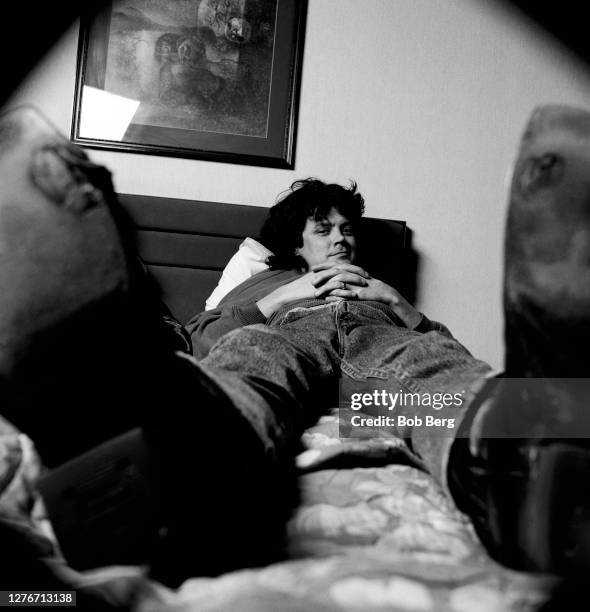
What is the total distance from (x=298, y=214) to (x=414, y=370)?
2.92 ft

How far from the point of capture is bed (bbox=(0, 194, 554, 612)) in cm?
44

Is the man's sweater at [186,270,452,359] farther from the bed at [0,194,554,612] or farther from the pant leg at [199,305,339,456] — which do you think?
the bed at [0,194,554,612]

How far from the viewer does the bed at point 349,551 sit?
44 cm

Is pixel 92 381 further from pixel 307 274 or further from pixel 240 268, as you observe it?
pixel 240 268

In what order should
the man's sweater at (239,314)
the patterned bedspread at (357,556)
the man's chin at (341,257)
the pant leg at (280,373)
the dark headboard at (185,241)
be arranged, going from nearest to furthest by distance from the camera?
the patterned bedspread at (357,556) → the pant leg at (280,373) → the man's sweater at (239,314) → the man's chin at (341,257) → the dark headboard at (185,241)

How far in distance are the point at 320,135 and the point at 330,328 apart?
1.00 m

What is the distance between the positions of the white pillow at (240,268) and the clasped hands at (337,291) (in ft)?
0.83

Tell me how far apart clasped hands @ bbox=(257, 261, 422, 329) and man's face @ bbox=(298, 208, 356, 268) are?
0.18 meters

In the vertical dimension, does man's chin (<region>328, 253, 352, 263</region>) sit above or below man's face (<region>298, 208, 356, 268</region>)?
below

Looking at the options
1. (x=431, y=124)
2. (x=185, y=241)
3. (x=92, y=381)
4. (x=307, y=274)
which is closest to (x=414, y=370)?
(x=92, y=381)

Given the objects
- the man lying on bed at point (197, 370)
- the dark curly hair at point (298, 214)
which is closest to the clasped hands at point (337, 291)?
the dark curly hair at point (298, 214)

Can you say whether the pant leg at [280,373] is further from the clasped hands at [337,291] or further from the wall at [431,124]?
the wall at [431,124]

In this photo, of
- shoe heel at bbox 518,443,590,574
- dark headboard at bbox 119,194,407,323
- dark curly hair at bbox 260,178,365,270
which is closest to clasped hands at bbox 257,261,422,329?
dark curly hair at bbox 260,178,365,270

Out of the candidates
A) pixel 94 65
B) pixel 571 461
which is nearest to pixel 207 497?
pixel 571 461
